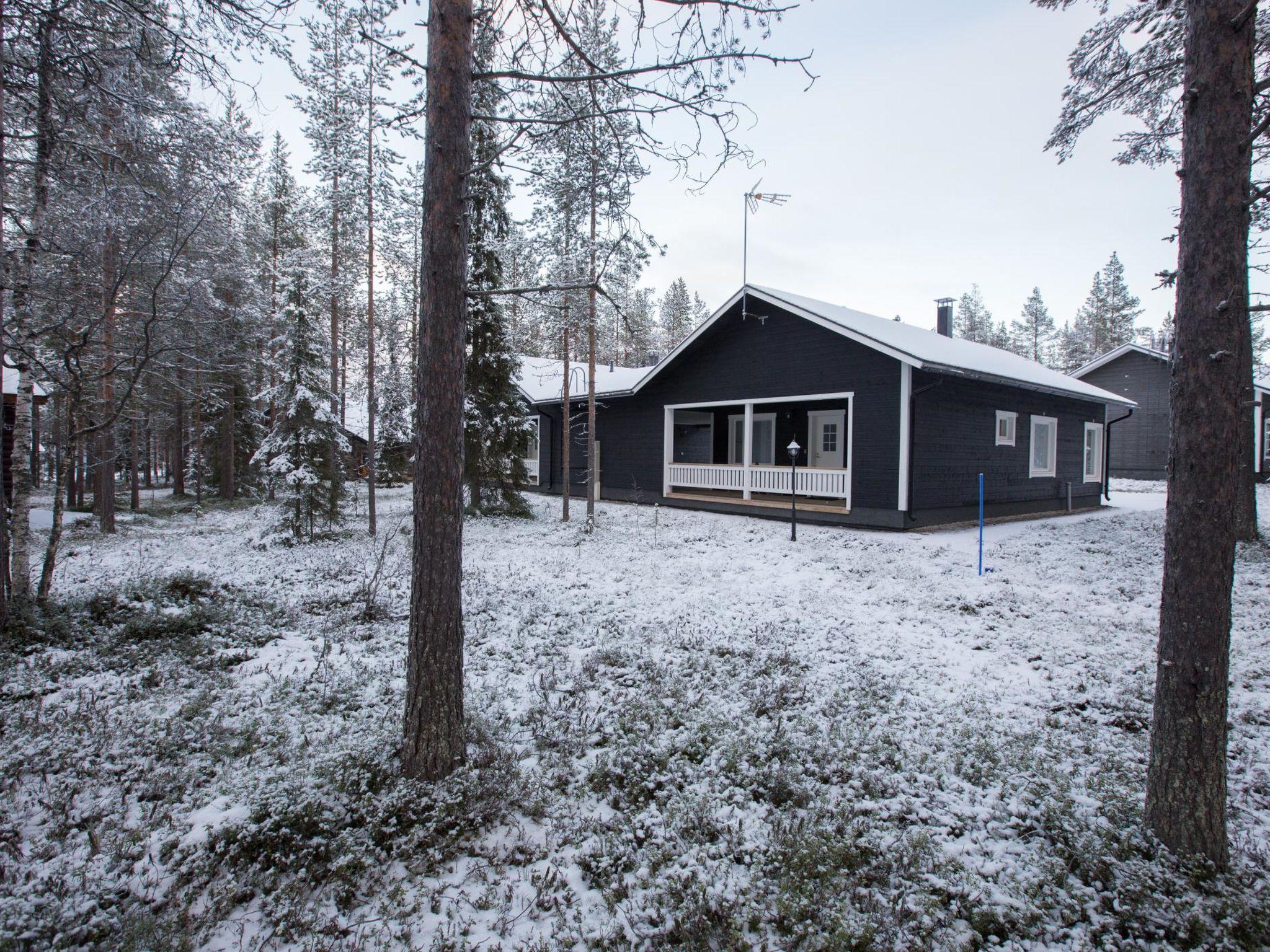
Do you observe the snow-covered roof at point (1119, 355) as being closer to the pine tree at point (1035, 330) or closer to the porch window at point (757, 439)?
the porch window at point (757, 439)

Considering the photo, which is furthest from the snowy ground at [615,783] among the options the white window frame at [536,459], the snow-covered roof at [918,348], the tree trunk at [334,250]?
the white window frame at [536,459]

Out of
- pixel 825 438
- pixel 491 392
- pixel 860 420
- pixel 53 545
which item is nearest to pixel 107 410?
pixel 491 392

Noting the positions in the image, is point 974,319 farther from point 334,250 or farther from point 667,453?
point 334,250

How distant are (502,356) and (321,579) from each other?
27.0ft

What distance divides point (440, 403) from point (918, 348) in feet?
41.2

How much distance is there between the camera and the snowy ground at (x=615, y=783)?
2.65 metres

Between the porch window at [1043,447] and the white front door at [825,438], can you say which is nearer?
the porch window at [1043,447]

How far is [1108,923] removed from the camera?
2.66 metres

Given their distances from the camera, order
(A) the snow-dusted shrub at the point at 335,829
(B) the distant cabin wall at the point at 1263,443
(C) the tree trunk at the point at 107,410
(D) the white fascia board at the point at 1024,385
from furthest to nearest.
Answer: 1. (B) the distant cabin wall at the point at 1263,443
2. (D) the white fascia board at the point at 1024,385
3. (C) the tree trunk at the point at 107,410
4. (A) the snow-dusted shrub at the point at 335,829

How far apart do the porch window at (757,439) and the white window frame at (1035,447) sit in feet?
23.1

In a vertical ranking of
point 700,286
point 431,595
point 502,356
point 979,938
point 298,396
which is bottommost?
point 979,938

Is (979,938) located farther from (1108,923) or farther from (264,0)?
(264,0)

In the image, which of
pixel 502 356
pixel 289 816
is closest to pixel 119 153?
pixel 289 816

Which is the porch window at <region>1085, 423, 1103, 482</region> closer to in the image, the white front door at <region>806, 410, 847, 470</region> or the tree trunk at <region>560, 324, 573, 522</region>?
the white front door at <region>806, 410, 847, 470</region>
